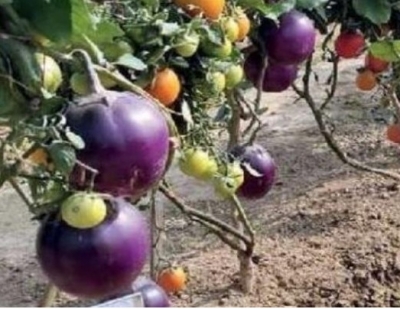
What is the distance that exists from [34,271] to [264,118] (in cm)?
154

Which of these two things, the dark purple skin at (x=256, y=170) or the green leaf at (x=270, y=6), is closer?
the green leaf at (x=270, y=6)

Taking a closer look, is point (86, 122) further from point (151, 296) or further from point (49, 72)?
point (151, 296)

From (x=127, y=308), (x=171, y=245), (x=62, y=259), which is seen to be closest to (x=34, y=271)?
(x=171, y=245)

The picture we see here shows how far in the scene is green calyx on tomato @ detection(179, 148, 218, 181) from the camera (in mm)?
1160

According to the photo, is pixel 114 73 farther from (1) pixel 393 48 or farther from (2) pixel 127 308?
(1) pixel 393 48

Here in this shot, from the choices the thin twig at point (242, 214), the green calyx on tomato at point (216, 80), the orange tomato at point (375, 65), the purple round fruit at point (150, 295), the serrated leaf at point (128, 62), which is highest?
the serrated leaf at point (128, 62)

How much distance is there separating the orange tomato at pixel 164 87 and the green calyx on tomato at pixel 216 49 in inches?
3.5

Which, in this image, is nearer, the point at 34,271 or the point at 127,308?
the point at 127,308

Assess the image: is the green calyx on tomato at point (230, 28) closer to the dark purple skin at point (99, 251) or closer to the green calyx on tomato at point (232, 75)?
the green calyx on tomato at point (232, 75)

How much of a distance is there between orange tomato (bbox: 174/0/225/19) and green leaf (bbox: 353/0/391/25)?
617 millimetres

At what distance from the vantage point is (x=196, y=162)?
1169 millimetres

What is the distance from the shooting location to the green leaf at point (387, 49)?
1540 mm

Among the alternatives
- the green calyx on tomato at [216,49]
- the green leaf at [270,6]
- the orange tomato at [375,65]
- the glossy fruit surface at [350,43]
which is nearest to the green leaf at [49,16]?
the green calyx on tomato at [216,49]

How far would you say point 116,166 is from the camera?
690 millimetres
